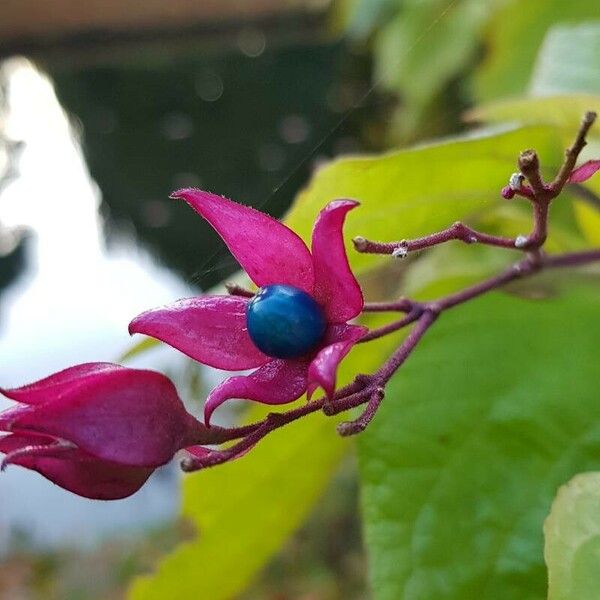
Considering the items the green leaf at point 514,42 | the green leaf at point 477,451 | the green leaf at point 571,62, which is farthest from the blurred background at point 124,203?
the green leaf at point 477,451

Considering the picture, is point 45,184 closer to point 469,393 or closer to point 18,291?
point 18,291

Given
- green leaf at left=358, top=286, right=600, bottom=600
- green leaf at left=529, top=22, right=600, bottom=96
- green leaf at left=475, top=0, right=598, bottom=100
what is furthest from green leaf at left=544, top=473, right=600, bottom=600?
green leaf at left=475, top=0, right=598, bottom=100

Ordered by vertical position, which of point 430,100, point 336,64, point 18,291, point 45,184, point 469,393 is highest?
point 469,393

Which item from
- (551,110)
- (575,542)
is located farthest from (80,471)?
(551,110)

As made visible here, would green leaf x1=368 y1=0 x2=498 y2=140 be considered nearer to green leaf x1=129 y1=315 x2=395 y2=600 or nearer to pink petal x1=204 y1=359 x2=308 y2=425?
green leaf x1=129 y1=315 x2=395 y2=600

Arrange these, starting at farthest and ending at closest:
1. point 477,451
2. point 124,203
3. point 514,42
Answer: point 124,203 < point 514,42 < point 477,451

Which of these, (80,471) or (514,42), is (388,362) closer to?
(80,471)

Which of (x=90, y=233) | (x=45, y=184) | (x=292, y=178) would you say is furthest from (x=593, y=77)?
(x=45, y=184)

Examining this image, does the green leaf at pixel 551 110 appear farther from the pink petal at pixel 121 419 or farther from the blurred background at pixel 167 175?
the pink petal at pixel 121 419
